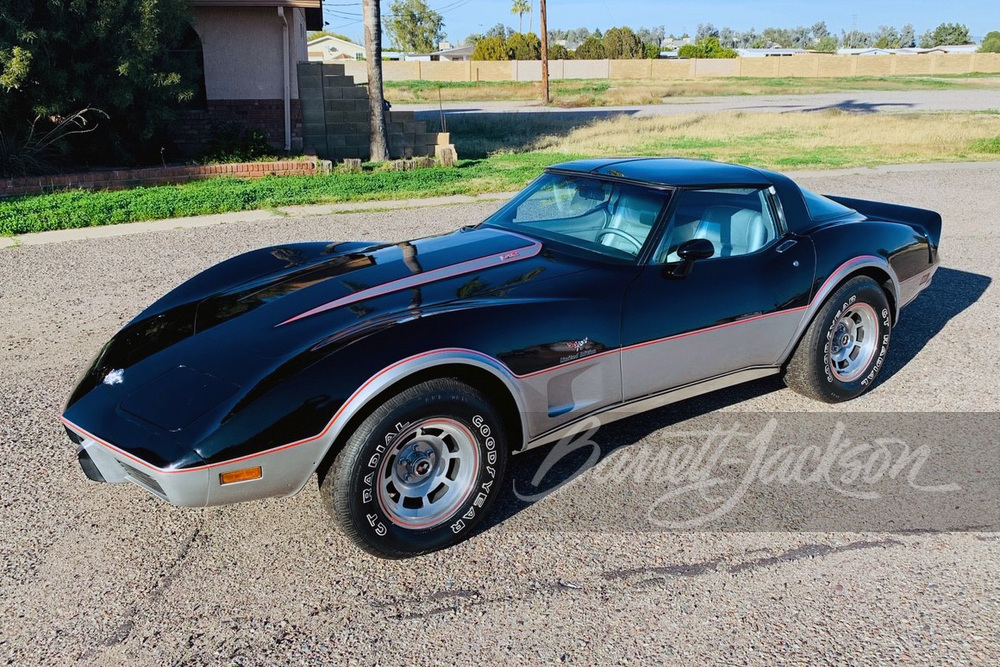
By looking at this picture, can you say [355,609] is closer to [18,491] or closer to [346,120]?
[18,491]

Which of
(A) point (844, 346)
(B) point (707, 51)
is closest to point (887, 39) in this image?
(B) point (707, 51)

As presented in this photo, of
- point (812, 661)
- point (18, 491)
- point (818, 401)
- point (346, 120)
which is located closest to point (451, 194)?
point (346, 120)

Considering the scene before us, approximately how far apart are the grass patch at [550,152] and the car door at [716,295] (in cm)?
849

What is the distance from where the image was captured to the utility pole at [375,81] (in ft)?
50.6

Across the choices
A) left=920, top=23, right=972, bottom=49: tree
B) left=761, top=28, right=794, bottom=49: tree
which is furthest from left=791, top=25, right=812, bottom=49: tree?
left=920, top=23, right=972, bottom=49: tree

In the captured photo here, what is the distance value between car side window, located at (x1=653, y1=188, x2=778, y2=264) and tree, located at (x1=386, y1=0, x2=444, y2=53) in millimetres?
97095

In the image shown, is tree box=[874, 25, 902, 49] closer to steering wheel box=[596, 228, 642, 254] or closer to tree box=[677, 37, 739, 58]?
tree box=[677, 37, 739, 58]

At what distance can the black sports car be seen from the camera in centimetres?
318

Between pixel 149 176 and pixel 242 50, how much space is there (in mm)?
4071

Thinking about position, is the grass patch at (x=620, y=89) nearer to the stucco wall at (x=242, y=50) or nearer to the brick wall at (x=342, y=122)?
the brick wall at (x=342, y=122)

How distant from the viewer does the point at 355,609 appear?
124 inches

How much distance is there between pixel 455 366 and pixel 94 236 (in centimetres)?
787

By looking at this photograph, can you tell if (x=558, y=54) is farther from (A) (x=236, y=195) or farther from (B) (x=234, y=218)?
(B) (x=234, y=218)

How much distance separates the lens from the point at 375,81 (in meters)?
15.6
